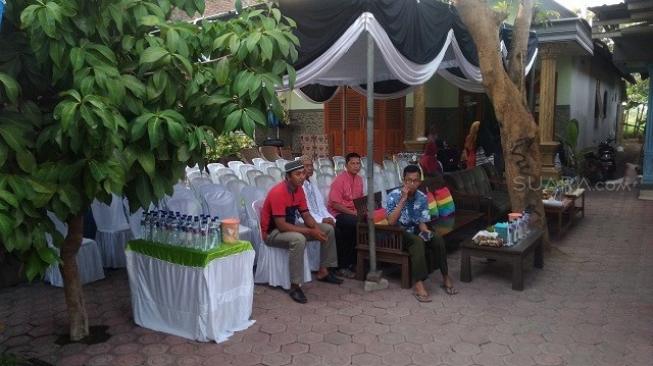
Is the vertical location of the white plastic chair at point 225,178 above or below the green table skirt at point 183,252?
above

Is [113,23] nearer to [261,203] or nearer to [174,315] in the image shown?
[174,315]

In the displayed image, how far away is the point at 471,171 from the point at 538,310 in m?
3.86

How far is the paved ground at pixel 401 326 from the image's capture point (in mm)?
3695

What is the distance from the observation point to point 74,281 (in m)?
3.88

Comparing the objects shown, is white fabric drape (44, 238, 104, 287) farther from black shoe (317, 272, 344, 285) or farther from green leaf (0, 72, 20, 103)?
green leaf (0, 72, 20, 103)

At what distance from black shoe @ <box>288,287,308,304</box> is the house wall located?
31.4 ft

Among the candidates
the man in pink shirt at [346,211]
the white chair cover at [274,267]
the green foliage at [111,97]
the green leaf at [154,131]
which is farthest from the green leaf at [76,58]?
the man in pink shirt at [346,211]

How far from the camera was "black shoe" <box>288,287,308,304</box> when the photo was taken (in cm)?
475

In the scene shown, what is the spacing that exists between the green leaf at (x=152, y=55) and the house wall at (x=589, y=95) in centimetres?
1131

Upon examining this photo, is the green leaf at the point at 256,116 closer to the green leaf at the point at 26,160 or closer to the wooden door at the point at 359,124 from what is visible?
the green leaf at the point at 26,160

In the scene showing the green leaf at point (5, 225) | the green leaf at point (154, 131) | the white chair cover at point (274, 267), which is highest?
the green leaf at point (154, 131)

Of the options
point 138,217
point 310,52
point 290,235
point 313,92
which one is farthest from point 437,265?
point 313,92

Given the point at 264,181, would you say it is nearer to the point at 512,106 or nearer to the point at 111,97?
the point at 512,106

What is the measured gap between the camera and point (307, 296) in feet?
16.1
